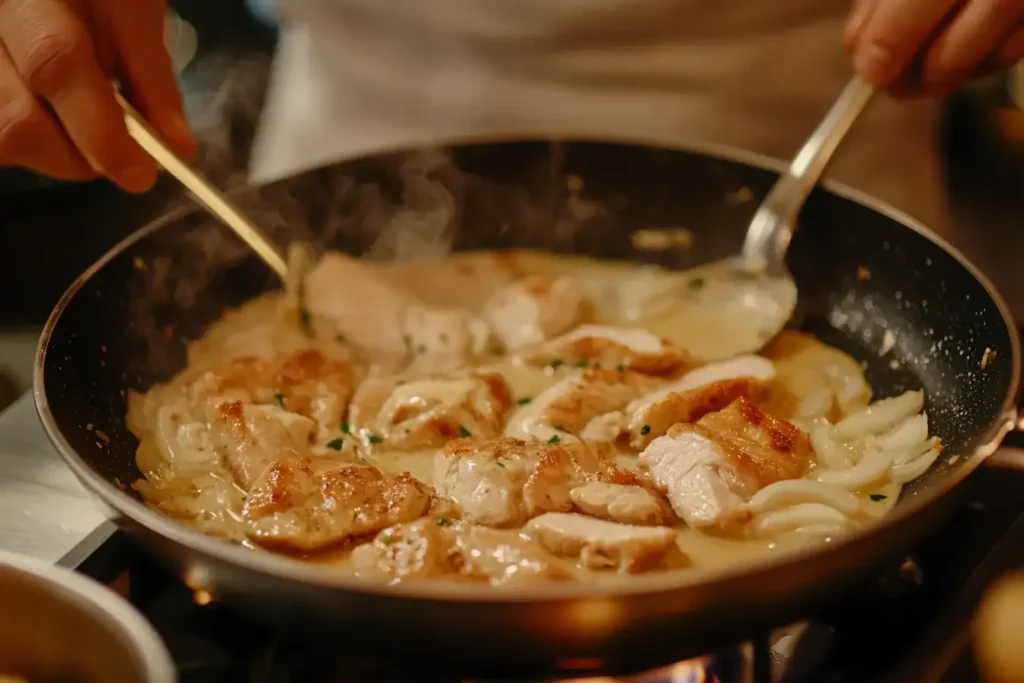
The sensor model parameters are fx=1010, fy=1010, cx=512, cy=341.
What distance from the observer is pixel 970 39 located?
4.89 ft

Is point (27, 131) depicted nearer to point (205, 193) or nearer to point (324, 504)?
point (205, 193)

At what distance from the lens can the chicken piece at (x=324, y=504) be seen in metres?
1.28

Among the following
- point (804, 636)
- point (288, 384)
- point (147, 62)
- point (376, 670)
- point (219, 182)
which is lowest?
point (219, 182)

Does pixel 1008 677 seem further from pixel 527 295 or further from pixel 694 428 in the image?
pixel 527 295

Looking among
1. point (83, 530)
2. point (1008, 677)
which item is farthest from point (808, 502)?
point (83, 530)

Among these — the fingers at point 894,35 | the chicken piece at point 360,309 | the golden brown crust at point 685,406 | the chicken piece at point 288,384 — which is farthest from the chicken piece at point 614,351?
the fingers at point 894,35

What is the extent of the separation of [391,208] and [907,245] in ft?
3.26

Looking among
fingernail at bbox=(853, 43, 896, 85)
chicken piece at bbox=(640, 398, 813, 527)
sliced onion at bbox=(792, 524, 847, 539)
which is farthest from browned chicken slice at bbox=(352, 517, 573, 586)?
fingernail at bbox=(853, 43, 896, 85)

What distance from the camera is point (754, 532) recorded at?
132 centimetres

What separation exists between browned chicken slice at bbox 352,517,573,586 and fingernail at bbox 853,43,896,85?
946mm

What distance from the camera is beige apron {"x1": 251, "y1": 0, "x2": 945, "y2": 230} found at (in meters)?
2.04

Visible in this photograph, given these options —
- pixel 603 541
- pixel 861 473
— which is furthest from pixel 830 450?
pixel 603 541

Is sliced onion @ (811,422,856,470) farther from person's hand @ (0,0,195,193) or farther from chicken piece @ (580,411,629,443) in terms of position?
person's hand @ (0,0,195,193)

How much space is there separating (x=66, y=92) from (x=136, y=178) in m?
0.16
